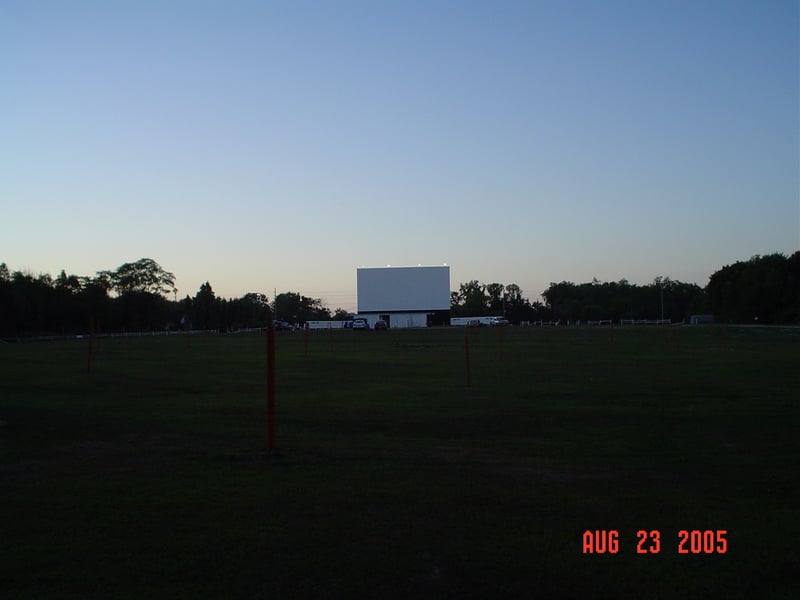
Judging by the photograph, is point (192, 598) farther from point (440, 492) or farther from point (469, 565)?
point (440, 492)

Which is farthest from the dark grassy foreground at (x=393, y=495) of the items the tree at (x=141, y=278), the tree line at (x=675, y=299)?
the tree at (x=141, y=278)

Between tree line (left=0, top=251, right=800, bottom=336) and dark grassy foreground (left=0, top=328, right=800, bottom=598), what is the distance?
41.9 meters

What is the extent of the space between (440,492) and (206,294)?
122 metres

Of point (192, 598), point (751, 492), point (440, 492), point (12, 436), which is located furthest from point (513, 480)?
point (12, 436)

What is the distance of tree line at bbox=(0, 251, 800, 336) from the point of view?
317 ft

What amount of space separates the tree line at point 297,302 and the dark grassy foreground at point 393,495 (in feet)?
137

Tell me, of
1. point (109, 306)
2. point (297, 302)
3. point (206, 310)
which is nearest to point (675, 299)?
point (297, 302)

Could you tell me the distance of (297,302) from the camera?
586 feet

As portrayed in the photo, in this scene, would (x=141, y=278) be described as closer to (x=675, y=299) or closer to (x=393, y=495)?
(x=675, y=299)

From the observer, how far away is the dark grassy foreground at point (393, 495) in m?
5.59

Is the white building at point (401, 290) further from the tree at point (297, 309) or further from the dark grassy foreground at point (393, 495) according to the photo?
the dark grassy foreground at point (393, 495)

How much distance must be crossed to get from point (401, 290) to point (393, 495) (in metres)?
115

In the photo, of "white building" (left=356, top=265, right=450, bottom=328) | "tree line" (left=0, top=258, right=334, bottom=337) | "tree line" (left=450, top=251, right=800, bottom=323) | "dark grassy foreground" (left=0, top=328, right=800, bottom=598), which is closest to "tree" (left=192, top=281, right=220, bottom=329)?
"tree line" (left=0, top=258, right=334, bottom=337)

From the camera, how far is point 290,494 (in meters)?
8.08
